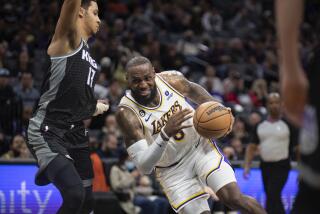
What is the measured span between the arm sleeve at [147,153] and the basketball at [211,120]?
17.4 inches

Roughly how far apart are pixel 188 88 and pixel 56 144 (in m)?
1.50

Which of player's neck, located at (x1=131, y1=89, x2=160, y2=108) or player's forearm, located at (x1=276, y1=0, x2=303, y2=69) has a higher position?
player's forearm, located at (x1=276, y1=0, x2=303, y2=69)

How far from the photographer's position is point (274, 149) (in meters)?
9.57

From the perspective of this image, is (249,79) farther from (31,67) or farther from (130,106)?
(130,106)

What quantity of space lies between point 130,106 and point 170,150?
0.55 metres

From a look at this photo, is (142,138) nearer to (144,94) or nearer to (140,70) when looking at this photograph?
(144,94)

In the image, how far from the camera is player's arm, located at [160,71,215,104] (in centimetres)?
609

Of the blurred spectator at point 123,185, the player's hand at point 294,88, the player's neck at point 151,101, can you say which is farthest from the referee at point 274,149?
the player's hand at point 294,88

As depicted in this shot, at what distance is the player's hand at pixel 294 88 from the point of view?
92.4 inches

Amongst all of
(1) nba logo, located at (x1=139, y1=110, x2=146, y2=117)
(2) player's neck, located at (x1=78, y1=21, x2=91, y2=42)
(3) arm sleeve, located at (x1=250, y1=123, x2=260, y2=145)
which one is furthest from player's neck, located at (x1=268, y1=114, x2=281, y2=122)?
(2) player's neck, located at (x1=78, y1=21, x2=91, y2=42)

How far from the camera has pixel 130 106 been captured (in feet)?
19.7

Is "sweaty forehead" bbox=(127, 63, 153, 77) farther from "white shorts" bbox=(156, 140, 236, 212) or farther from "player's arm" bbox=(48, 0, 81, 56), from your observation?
"white shorts" bbox=(156, 140, 236, 212)

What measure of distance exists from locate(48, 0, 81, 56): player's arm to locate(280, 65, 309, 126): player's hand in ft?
9.63

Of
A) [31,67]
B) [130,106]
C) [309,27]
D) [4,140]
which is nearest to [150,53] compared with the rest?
[31,67]
